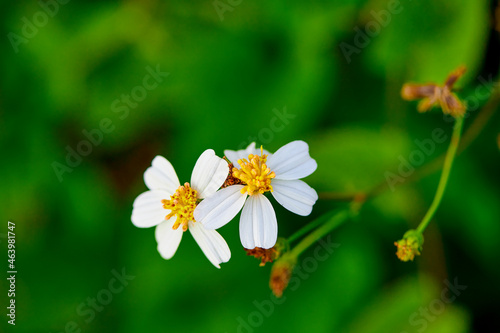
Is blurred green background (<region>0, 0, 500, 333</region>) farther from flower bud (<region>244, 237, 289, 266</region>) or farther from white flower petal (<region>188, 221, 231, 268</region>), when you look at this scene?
white flower petal (<region>188, 221, 231, 268</region>)

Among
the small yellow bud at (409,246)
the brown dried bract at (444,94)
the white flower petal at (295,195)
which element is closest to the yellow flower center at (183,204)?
the white flower petal at (295,195)

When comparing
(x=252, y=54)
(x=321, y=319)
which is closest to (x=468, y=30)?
(x=252, y=54)

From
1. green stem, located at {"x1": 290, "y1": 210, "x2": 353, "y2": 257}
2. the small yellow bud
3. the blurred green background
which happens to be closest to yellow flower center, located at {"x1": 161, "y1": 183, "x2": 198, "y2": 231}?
green stem, located at {"x1": 290, "y1": 210, "x2": 353, "y2": 257}

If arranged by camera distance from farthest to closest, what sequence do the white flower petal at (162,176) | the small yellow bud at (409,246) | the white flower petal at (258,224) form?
1. the white flower petal at (162,176)
2. the small yellow bud at (409,246)
3. the white flower petal at (258,224)

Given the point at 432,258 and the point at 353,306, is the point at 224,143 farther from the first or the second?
the point at 432,258

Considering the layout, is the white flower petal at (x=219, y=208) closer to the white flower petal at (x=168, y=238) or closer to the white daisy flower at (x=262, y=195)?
the white daisy flower at (x=262, y=195)

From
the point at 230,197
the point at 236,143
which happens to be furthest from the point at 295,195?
the point at 236,143
